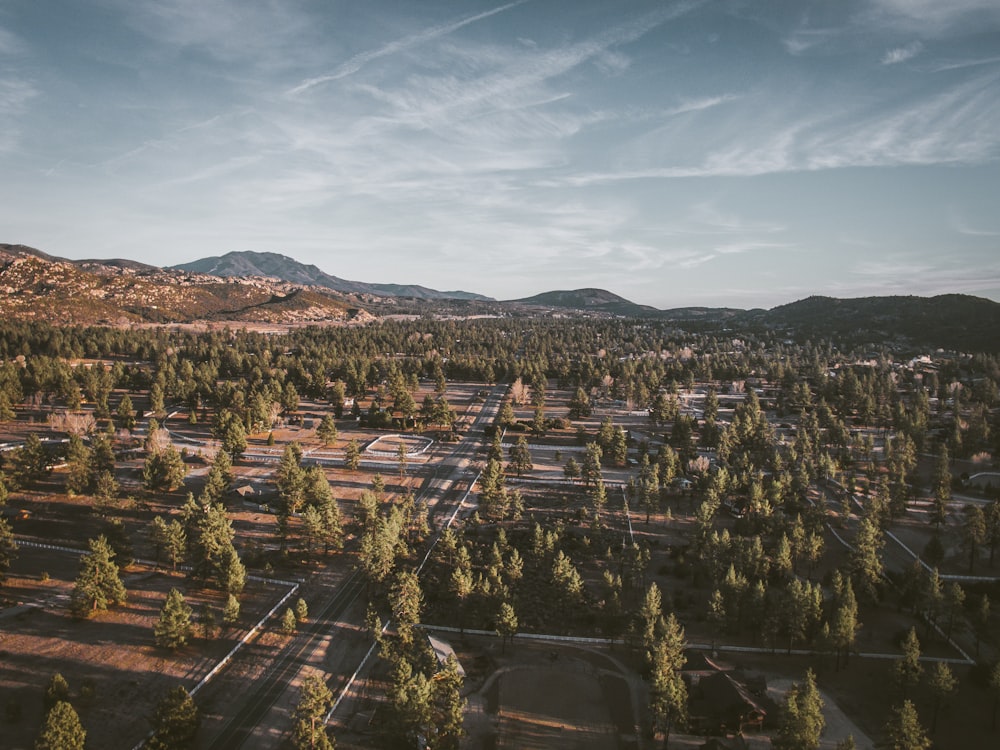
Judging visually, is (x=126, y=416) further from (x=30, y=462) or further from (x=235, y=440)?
(x=235, y=440)

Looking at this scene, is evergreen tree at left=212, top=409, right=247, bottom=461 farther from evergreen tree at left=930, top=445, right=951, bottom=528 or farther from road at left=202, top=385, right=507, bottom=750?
evergreen tree at left=930, top=445, right=951, bottom=528

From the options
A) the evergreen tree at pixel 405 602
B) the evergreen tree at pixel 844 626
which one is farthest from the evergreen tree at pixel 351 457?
the evergreen tree at pixel 844 626

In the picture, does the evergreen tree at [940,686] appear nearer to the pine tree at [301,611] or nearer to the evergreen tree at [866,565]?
the evergreen tree at [866,565]

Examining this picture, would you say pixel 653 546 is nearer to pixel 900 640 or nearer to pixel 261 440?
pixel 900 640

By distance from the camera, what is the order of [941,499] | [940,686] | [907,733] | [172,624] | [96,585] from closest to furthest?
[907,733], [940,686], [172,624], [96,585], [941,499]

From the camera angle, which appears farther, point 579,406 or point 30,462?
point 579,406

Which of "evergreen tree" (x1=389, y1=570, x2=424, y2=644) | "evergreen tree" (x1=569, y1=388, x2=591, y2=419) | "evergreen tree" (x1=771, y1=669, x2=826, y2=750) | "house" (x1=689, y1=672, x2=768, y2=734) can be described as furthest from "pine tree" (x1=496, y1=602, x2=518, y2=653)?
"evergreen tree" (x1=569, y1=388, x2=591, y2=419)

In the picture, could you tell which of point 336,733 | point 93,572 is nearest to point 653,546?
point 336,733

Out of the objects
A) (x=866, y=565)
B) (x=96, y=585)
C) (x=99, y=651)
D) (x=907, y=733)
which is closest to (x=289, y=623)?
(x=99, y=651)
